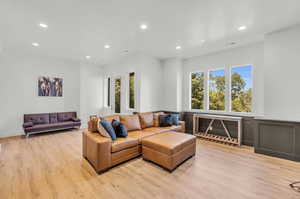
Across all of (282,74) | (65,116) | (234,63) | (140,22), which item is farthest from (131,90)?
(282,74)

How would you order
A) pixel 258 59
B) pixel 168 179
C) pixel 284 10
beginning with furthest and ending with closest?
pixel 258 59 < pixel 284 10 < pixel 168 179

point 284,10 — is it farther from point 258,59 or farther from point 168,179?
point 168,179

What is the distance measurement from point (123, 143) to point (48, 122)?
3998 millimetres

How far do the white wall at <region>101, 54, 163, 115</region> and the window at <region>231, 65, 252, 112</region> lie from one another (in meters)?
2.50

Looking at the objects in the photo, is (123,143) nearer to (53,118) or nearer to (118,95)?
(118,95)

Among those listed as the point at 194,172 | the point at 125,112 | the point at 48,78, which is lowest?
the point at 194,172

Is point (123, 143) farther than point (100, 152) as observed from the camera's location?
Yes

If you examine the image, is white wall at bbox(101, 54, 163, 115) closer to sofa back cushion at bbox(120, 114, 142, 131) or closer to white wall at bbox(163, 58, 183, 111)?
white wall at bbox(163, 58, 183, 111)

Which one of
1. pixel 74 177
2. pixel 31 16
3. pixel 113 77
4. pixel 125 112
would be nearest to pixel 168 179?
pixel 74 177

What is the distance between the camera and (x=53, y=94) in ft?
17.6

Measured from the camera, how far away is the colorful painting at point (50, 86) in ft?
16.7

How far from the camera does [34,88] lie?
496 centimetres

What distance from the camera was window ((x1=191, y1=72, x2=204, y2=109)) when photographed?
4840mm

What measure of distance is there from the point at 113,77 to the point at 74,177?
4.46m
